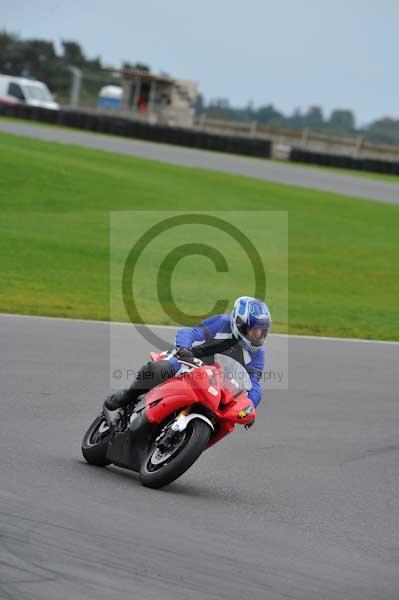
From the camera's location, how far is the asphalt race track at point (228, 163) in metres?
37.3

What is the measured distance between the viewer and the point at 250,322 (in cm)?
730

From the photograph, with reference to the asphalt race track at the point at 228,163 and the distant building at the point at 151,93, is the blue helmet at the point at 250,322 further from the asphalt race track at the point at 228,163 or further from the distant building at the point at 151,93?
the distant building at the point at 151,93

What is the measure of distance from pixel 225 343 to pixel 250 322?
35 centimetres

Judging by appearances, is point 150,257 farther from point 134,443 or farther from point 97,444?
point 134,443

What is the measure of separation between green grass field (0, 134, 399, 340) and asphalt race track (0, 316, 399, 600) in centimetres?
526

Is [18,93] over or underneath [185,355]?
underneath

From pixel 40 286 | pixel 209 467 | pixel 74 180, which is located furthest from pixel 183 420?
pixel 74 180

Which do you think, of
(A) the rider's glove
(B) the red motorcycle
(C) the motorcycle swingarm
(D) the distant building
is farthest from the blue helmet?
(D) the distant building

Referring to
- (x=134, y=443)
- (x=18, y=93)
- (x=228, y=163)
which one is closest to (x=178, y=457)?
(x=134, y=443)

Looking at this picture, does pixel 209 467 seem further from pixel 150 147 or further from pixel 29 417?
pixel 150 147

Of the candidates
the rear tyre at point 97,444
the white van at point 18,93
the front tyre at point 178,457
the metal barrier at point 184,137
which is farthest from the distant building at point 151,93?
the front tyre at point 178,457

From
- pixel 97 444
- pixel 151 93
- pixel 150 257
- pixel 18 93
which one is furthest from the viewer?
pixel 151 93

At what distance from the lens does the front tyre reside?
701 cm

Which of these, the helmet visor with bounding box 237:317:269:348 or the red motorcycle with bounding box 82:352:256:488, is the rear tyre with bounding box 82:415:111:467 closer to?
the red motorcycle with bounding box 82:352:256:488
